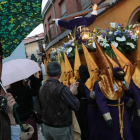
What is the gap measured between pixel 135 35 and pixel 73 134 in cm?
253

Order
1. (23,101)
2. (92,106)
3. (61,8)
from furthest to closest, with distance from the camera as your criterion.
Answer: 1. (61,8)
2. (92,106)
3. (23,101)

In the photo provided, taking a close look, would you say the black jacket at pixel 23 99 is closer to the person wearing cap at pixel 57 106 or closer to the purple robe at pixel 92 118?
the person wearing cap at pixel 57 106

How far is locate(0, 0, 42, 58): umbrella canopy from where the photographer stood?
284cm

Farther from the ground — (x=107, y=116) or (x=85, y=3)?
(x=85, y=3)

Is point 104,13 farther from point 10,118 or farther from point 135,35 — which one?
point 10,118

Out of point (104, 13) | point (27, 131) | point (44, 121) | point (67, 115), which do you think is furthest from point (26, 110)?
point (104, 13)

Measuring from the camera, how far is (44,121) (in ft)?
8.73

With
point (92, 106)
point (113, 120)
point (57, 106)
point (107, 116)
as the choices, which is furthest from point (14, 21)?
point (113, 120)

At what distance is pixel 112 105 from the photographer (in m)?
2.82

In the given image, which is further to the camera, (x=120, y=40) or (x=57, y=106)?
(x=120, y=40)

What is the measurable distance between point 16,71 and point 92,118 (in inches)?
59.0

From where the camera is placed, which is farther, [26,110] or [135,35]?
[135,35]

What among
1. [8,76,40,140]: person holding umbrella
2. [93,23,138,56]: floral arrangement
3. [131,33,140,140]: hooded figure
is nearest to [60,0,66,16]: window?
[93,23,138,56]: floral arrangement

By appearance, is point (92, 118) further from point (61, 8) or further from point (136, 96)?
point (61, 8)
